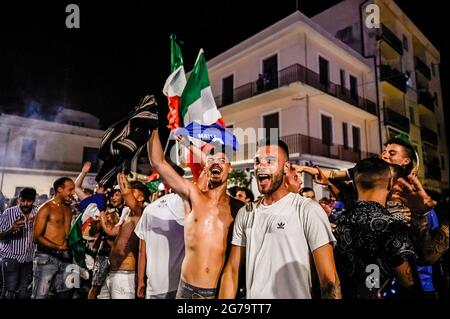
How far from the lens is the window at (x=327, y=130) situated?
1466 centimetres

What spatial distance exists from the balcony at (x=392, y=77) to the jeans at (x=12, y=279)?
17913mm

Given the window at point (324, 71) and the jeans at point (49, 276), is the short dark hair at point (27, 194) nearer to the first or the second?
the jeans at point (49, 276)

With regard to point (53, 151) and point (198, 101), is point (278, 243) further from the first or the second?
point (53, 151)

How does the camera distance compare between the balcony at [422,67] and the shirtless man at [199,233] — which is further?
the balcony at [422,67]

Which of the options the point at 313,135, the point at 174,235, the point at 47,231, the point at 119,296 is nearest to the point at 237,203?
the point at 174,235

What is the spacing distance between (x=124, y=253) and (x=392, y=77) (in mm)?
17647

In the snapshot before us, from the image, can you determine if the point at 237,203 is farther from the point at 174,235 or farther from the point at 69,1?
the point at 69,1

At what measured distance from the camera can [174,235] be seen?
11.9 ft

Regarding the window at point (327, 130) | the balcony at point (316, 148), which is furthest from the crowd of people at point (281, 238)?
the window at point (327, 130)

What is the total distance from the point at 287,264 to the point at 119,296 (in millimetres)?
2704

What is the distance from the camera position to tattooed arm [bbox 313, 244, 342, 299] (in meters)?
2.15

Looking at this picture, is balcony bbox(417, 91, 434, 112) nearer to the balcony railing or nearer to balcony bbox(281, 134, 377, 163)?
the balcony railing

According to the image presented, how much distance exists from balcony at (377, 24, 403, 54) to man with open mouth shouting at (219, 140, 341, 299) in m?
17.9

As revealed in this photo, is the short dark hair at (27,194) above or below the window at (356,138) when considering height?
below
